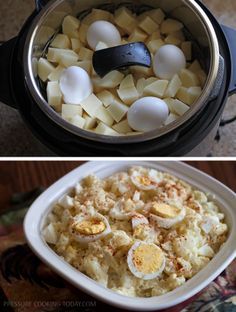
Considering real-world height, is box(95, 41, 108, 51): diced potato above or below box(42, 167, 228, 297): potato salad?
above

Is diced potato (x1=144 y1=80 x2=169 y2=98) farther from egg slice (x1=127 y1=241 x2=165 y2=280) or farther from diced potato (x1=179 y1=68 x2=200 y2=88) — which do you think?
egg slice (x1=127 y1=241 x2=165 y2=280)

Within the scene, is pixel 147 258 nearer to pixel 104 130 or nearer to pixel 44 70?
pixel 104 130

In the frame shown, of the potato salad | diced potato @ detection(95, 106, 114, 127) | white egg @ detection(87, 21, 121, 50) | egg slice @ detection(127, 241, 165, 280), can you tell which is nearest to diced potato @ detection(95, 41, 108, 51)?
white egg @ detection(87, 21, 121, 50)

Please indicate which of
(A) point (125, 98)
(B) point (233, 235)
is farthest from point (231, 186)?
(A) point (125, 98)

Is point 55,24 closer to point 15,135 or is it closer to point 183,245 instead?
point 15,135

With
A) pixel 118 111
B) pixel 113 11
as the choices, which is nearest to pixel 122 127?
pixel 118 111
